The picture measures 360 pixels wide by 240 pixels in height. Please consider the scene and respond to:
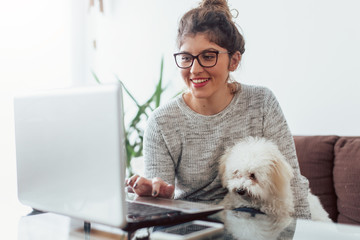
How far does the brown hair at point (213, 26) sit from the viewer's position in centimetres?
140

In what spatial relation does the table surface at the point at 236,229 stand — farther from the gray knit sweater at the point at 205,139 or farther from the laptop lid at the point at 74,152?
the gray knit sweater at the point at 205,139

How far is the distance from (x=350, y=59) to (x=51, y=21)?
2069mm

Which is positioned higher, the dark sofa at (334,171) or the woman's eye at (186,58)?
the woman's eye at (186,58)

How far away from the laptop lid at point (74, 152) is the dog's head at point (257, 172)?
0.67 metres

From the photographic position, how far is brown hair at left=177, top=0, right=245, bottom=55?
140 cm

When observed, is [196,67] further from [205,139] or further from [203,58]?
[205,139]

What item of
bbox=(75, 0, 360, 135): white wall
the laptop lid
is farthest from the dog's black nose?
bbox=(75, 0, 360, 135): white wall

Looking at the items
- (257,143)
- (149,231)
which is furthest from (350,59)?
(149,231)

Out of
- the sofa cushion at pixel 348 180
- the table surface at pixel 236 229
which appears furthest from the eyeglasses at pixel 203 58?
the sofa cushion at pixel 348 180

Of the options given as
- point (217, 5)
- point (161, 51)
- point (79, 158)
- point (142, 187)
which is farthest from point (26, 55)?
point (79, 158)

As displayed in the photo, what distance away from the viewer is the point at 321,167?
1761 mm

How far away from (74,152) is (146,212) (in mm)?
210

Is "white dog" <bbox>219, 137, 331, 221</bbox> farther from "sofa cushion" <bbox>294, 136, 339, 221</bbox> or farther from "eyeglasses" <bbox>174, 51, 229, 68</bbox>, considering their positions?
"sofa cushion" <bbox>294, 136, 339, 221</bbox>

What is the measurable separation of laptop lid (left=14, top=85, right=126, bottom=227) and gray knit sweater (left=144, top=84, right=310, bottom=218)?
59 cm
